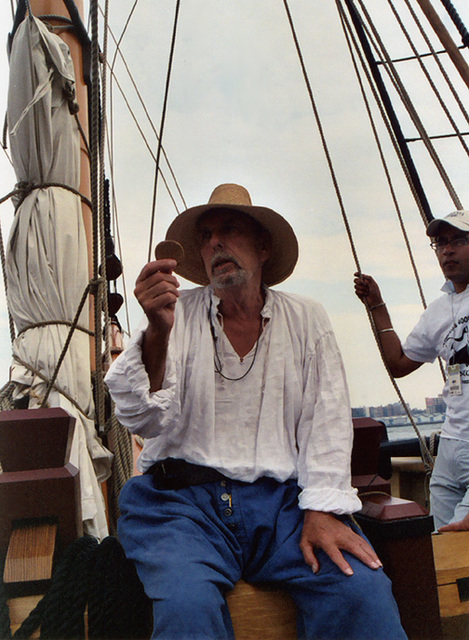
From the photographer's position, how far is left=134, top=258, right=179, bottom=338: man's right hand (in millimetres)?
1294

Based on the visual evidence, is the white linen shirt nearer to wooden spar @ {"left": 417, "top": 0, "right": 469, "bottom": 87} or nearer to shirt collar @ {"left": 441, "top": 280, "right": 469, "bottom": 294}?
wooden spar @ {"left": 417, "top": 0, "right": 469, "bottom": 87}

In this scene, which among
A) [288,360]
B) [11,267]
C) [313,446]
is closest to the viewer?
[313,446]

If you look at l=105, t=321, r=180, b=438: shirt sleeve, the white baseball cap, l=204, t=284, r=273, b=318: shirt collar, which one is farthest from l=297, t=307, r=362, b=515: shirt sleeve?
the white baseball cap

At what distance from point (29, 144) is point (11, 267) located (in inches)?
23.4

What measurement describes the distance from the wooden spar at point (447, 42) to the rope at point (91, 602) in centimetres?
158

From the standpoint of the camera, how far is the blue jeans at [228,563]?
1078mm

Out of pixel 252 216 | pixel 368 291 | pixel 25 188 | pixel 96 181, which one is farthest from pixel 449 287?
pixel 25 188

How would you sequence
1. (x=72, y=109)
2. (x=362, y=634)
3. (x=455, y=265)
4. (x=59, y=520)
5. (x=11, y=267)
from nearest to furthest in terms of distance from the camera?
(x=362, y=634), (x=59, y=520), (x=455, y=265), (x=11, y=267), (x=72, y=109)

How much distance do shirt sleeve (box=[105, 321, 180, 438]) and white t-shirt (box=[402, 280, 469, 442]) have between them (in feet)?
4.32

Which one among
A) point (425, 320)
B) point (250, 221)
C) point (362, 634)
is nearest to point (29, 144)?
point (250, 221)

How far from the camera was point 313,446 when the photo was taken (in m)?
1.39

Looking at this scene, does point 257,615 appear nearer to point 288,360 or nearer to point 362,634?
point 362,634

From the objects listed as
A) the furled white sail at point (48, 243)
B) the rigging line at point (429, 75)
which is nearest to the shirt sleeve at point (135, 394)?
the furled white sail at point (48, 243)

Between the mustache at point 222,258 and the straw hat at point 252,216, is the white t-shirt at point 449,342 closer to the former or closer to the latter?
the straw hat at point 252,216
